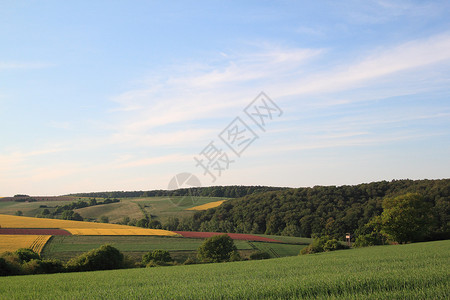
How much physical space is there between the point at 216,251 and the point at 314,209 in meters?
47.1

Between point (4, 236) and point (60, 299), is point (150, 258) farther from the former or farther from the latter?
point (60, 299)

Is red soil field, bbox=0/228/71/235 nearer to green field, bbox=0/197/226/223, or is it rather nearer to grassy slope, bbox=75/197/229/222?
green field, bbox=0/197/226/223

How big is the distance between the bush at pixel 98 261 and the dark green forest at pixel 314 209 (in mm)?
55069

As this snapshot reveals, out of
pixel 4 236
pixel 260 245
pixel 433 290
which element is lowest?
pixel 260 245

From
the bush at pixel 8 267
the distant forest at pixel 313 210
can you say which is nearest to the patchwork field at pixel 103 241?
the bush at pixel 8 267

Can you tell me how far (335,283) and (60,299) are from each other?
809 cm

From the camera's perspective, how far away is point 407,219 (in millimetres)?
58625

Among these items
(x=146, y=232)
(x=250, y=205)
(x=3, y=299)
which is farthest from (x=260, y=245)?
(x=3, y=299)

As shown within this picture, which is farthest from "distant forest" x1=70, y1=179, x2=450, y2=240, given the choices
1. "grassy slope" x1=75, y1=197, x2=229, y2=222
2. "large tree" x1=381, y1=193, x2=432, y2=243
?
"large tree" x1=381, y1=193, x2=432, y2=243

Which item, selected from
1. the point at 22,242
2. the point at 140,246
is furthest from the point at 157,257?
the point at 22,242

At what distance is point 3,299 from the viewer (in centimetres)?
1229

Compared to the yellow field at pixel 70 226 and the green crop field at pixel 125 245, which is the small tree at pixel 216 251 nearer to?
the green crop field at pixel 125 245

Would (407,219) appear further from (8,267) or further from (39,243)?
(39,243)

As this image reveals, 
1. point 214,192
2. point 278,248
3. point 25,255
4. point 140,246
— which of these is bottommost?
point 278,248
